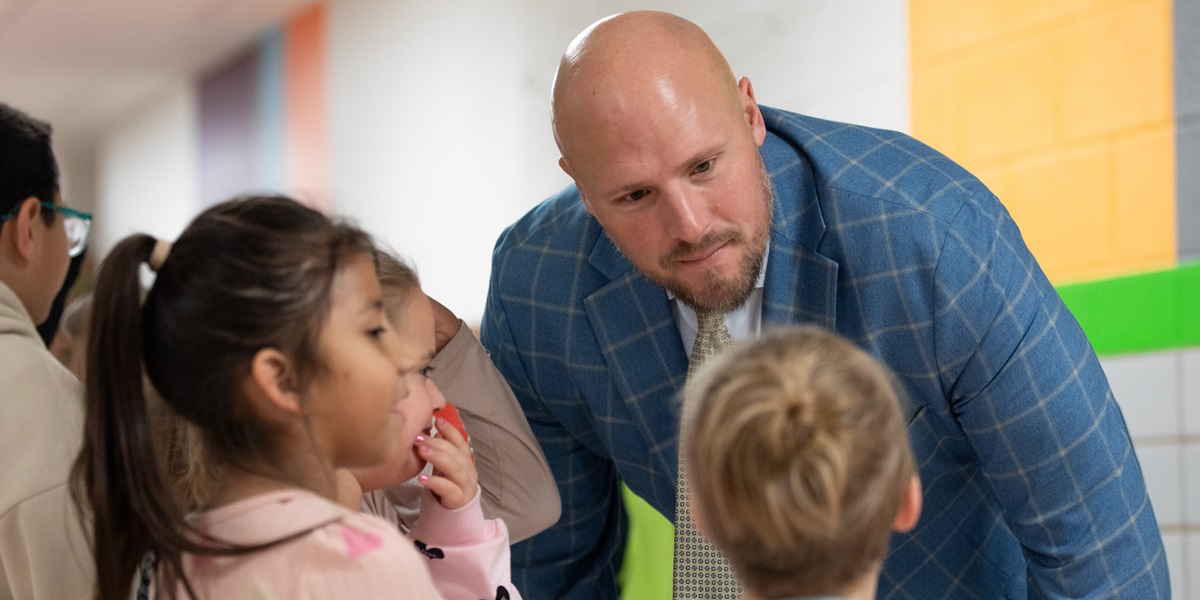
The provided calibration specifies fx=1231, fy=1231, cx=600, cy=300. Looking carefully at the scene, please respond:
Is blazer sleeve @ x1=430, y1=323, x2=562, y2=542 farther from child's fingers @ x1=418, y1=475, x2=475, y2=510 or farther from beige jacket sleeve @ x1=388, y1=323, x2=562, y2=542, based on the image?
child's fingers @ x1=418, y1=475, x2=475, y2=510

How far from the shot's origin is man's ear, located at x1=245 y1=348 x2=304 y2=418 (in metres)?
1.06

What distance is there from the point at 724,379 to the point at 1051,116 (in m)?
1.38

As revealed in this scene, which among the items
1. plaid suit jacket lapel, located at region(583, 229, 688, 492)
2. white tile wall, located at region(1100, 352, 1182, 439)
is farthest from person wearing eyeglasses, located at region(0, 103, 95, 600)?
white tile wall, located at region(1100, 352, 1182, 439)

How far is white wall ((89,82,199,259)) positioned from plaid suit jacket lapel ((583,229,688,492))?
4.64m

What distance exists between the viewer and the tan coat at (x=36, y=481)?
1.43 metres

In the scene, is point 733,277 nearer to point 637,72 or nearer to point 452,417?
point 637,72

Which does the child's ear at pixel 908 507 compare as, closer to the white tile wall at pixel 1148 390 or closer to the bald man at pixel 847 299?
the bald man at pixel 847 299

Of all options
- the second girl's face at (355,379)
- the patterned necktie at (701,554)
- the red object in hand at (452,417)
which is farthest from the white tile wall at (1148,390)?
the second girl's face at (355,379)

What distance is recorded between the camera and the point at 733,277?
1.50m

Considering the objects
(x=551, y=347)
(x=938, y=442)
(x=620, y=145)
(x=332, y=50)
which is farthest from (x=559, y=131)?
(x=332, y=50)

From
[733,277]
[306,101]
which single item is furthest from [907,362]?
[306,101]

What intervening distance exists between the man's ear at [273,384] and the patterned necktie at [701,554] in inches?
24.7

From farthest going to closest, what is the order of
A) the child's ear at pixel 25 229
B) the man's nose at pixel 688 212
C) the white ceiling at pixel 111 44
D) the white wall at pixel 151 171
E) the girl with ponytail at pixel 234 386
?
1. the white wall at pixel 151 171
2. the white ceiling at pixel 111 44
3. the child's ear at pixel 25 229
4. the man's nose at pixel 688 212
5. the girl with ponytail at pixel 234 386

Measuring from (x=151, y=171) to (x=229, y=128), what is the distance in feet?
3.58
